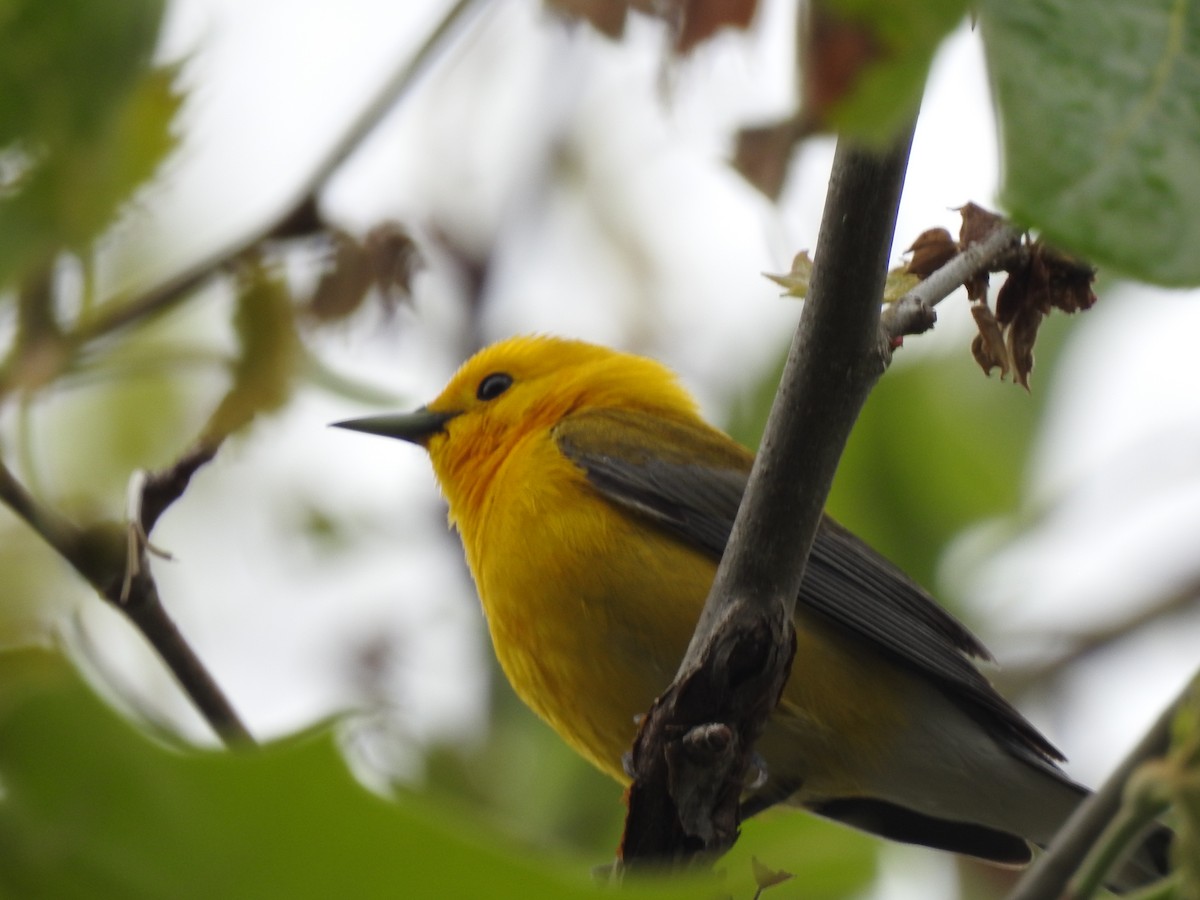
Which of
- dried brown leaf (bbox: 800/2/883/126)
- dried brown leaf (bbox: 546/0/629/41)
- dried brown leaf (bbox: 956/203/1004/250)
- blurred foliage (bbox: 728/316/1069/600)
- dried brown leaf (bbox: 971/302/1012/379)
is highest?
dried brown leaf (bbox: 800/2/883/126)

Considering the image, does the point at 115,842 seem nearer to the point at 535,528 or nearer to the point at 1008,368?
the point at 1008,368

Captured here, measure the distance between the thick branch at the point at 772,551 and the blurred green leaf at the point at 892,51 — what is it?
0.74 metres

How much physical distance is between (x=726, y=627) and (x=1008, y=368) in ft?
2.11

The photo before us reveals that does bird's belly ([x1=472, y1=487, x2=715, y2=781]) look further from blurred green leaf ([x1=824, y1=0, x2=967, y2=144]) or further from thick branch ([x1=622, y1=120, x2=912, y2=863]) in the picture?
blurred green leaf ([x1=824, y1=0, x2=967, y2=144])

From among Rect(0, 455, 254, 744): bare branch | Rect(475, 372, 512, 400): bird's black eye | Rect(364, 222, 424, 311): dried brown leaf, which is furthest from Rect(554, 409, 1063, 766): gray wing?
Rect(0, 455, 254, 744): bare branch

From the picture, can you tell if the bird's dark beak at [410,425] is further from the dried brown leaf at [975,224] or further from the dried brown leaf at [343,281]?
the dried brown leaf at [975,224]

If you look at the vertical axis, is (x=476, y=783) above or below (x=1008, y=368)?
below

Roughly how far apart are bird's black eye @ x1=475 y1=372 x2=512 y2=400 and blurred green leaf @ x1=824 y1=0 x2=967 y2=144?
473 cm

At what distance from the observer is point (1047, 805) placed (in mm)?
4516

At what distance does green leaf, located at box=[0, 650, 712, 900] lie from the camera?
913 millimetres

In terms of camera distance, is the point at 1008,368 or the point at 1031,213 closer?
the point at 1031,213

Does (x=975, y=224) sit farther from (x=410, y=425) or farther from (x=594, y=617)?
(x=410, y=425)

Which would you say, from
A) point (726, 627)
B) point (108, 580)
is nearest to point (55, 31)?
point (108, 580)

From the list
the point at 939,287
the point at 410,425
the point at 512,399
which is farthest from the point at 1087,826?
the point at 410,425
